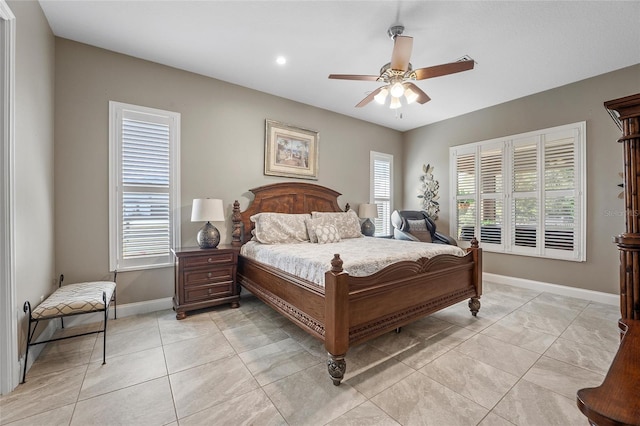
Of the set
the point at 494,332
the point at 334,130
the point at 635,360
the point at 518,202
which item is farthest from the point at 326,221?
the point at 635,360

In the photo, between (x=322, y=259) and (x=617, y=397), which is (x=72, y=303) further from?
(x=617, y=397)

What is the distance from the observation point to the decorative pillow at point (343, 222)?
13.3ft

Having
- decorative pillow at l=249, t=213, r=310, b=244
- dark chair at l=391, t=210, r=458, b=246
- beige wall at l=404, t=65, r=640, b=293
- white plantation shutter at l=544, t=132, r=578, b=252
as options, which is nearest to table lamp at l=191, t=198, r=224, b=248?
decorative pillow at l=249, t=213, r=310, b=244

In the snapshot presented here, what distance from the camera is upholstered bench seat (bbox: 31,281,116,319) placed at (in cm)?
203

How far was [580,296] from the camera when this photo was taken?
12.1 ft

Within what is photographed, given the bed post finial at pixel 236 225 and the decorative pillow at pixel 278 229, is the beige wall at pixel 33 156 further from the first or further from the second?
the decorative pillow at pixel 278 229

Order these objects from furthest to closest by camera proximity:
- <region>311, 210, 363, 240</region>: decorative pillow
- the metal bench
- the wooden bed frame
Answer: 1. <region>311, 210, 363, 240</region>: decorative pillow
2. the metal bench
3. the wooden bed frame

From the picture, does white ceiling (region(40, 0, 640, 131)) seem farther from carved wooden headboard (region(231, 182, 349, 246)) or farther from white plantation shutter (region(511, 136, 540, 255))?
carved wooden headboard (region(231, 182, 349, 246))

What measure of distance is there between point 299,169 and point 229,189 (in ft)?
Result: 3.99

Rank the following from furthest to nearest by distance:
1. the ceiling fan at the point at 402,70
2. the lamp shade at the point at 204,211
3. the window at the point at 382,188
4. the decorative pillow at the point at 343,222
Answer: the window at the point at 382,188, the decorative pillow at the point at 343,222, the lamp shade at the point at 204,211, the ceiling fan at the point at 402,70

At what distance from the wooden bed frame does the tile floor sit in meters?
0.27

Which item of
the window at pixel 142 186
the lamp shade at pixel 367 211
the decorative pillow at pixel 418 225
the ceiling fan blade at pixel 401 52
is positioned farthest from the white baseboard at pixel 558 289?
the window at pixel 142 186

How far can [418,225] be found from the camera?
4965 mm

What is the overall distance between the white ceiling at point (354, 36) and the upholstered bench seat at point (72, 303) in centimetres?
254
